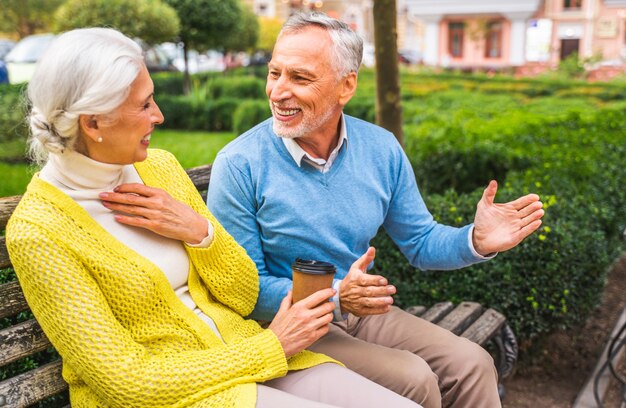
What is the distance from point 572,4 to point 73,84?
1462 inches

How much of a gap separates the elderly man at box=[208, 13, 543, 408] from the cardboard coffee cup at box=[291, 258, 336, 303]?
0.25m

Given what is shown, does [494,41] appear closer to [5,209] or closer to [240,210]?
[240,210]

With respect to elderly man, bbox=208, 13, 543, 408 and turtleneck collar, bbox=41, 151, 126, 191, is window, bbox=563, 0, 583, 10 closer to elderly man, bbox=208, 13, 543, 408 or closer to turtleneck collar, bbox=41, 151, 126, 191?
elderly man, bbox=208, 13, 543, 408

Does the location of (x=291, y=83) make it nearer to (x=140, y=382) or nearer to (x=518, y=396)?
(x=140, y=382)

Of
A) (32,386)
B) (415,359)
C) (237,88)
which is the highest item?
(32,386)

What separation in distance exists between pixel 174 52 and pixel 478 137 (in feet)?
59.6

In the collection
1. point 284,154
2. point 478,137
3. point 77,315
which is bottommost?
point 478,137

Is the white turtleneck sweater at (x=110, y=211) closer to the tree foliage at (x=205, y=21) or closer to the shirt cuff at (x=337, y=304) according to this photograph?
the shirt cuff at (x=337, y=304)

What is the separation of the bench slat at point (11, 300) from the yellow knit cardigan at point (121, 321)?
0.73ft

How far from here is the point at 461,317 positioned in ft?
10.3

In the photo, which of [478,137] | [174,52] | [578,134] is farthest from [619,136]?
[174,52]

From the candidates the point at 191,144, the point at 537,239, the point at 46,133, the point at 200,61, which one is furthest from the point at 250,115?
the point at 200,61

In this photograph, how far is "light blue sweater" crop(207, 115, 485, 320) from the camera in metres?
2.32

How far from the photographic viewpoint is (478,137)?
531 cm
